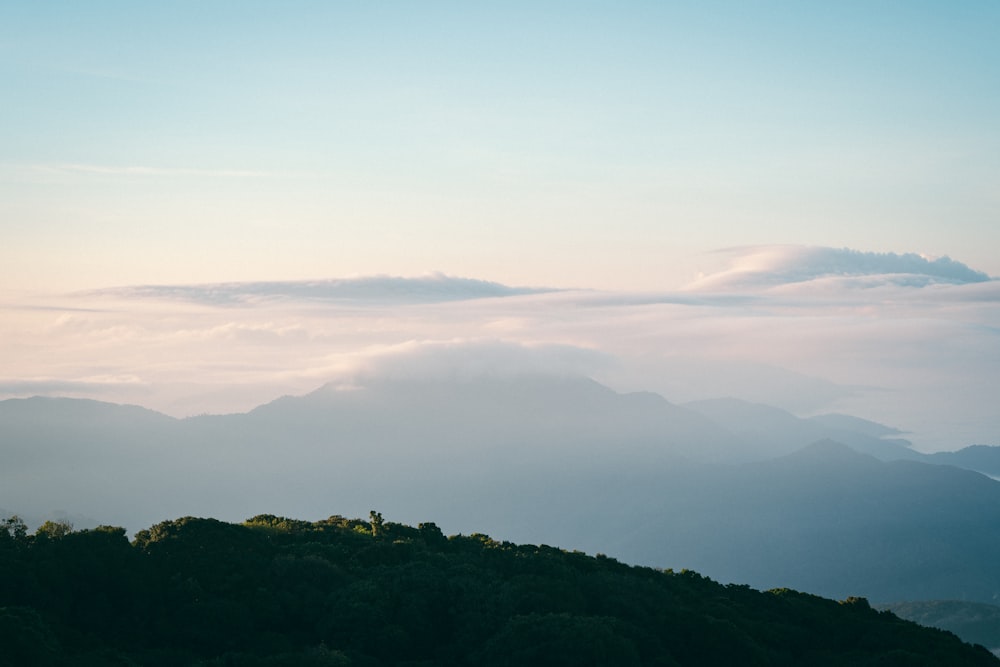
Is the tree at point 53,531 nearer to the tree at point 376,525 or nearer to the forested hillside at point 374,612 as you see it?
the forested hillside at point 374,612

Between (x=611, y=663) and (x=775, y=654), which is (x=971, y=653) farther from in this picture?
(x=611, y=663)

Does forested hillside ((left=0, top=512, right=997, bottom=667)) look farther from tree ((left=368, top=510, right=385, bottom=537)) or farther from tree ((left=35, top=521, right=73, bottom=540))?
tree ((left=368, top=510, right=385, bottom=537))

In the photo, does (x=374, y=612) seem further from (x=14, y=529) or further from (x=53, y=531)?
(x=14, y=529)

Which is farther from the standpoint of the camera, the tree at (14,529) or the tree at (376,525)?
the tree at (376,525)

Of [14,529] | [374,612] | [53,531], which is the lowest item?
[374,612]

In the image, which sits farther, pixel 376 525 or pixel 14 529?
pixel 376 525

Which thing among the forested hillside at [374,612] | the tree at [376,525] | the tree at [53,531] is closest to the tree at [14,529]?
the forested hillside at [374,612]

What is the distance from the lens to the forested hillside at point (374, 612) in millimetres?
77438

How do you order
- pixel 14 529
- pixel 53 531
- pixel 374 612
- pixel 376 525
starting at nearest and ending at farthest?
pixel 374 612
pixel 53 531
pixel 14 529
pixel 376 525

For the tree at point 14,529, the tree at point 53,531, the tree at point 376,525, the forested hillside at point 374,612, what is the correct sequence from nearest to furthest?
the forested hillside at point 374,612 < the tree at point 14,529 < the tree at point 53,531 < the tree at point 376,525

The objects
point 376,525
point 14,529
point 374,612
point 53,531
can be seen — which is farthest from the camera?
point 376,525

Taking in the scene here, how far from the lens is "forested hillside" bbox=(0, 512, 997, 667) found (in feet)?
254

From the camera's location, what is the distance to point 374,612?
274 feet

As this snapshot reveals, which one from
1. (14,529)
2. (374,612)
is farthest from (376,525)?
(14,529)
